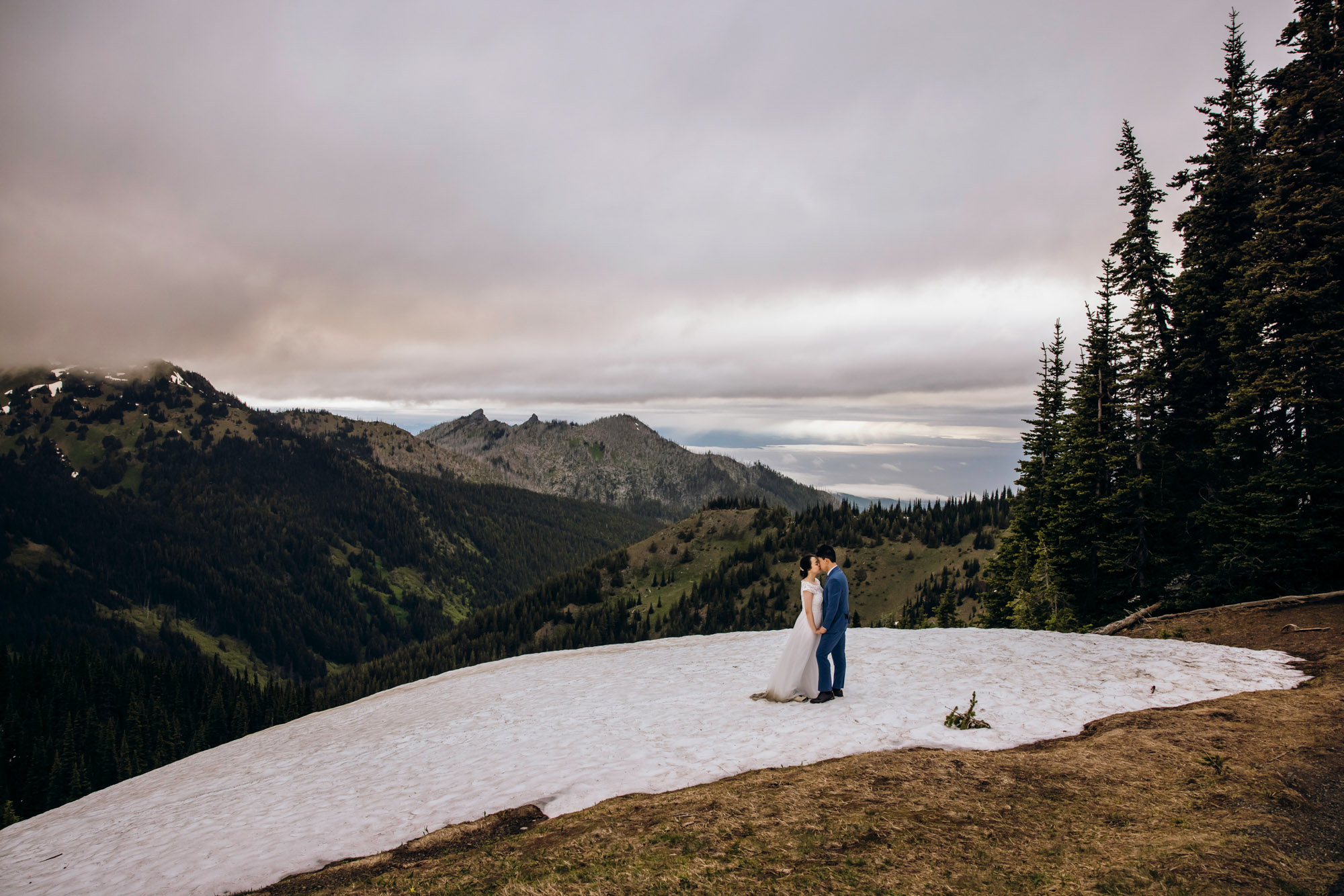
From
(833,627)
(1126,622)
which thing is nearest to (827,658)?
(833,627)

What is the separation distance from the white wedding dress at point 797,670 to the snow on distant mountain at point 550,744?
47 cm

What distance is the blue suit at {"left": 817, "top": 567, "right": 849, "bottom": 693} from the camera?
47.7 feet

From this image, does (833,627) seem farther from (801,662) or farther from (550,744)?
(550,744)

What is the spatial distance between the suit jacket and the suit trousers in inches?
13.6

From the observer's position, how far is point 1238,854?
7.43 m

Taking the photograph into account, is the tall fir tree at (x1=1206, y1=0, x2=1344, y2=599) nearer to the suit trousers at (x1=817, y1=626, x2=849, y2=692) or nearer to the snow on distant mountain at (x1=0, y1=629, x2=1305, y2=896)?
the snow on distant mountain at (x1=0, y1=629, x2=1305, y2=896)

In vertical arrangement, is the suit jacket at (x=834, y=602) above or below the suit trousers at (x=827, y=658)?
above

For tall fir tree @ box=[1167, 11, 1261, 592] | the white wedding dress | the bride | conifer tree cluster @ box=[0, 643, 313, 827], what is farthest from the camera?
conifer tree cluster @ box=[0, 643, 313, 827]

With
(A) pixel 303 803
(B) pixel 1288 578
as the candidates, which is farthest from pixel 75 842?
(B) pixel 1288 578

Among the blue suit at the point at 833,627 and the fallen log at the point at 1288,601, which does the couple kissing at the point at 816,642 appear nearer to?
the blue suit at the point at 833,627

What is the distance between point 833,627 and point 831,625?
13 centimetres

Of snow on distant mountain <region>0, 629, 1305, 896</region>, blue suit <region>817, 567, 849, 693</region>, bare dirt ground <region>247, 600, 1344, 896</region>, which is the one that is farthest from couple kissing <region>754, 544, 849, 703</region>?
bare dirt ground <region>247, 600, 1344, 896</region>

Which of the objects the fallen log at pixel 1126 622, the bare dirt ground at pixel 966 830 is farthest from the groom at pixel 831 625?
the fallen log at pixel 1126 622

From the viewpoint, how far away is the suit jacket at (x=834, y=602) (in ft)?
47.5
